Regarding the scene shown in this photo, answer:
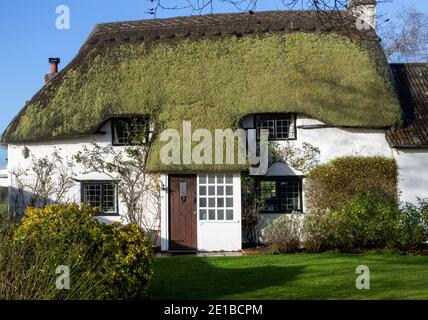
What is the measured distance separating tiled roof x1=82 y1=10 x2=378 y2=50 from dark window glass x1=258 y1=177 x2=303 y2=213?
208 inches

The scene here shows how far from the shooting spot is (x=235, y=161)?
1750 cm

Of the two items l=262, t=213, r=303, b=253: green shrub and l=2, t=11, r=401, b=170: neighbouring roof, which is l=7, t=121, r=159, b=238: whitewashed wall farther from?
l=262, t=213, r=303, b=253: green shrub

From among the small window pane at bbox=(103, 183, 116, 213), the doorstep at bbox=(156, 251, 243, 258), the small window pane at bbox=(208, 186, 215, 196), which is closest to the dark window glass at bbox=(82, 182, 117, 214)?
the small window pane at bbox=(103, 183, 116, 213)

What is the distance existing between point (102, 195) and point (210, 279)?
8154 mm

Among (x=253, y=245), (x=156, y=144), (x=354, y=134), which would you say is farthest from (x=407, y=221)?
(x=156, y=144)

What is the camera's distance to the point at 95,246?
9000 millimetres

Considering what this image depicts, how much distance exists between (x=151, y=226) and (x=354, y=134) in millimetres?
6941

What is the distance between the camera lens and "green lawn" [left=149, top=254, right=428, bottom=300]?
1009 cm

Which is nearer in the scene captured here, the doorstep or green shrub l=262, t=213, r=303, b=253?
green shrub l=262, t=213, r=303, b=253

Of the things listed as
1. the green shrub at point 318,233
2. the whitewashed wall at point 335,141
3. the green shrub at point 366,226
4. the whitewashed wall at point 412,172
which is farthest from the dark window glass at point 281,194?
the whitewashed wall at point 412,172

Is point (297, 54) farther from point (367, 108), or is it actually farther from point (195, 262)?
point (195, 262)

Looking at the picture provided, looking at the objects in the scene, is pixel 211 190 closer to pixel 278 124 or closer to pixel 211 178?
pixel 211 178

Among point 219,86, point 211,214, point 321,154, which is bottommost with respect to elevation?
point 211,214

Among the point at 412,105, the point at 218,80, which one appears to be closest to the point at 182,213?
the point at 218,80
